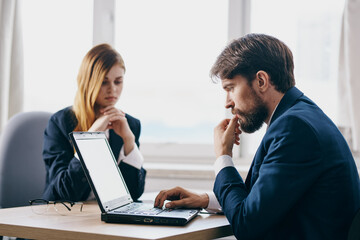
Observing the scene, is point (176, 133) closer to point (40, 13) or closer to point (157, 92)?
point (157, 92)

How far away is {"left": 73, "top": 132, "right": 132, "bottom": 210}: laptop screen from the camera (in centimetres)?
136

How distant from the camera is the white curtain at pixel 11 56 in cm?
277

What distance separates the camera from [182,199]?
1.50m

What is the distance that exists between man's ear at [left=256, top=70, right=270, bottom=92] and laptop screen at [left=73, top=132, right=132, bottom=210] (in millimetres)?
588

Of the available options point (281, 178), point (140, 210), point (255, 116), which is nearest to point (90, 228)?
point (140, 210)

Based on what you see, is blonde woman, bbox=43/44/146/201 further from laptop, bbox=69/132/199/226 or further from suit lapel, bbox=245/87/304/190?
suit lapel, bbox=245/87/304/190

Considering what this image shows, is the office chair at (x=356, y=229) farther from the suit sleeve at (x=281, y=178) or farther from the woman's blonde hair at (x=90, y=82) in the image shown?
the woman's blonde hair at (x=90, y=82)

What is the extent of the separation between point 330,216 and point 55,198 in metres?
1.14

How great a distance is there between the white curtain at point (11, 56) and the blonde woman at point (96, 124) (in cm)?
95

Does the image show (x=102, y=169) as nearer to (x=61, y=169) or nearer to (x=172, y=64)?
(x=61, y=169)

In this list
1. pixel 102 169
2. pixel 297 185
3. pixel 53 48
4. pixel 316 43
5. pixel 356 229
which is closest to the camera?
pixel 356 229

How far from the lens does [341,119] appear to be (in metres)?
2.47

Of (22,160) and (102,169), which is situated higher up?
(102,169)

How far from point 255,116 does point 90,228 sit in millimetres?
629
